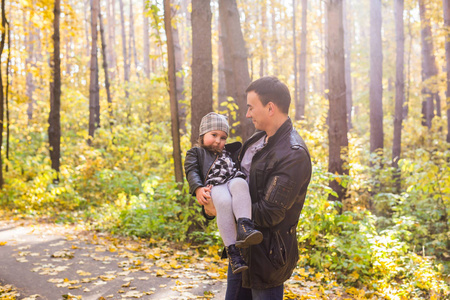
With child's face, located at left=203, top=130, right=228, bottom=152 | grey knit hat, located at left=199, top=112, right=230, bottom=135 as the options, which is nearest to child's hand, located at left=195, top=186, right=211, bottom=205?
child's face, located at left=203, top=130, right=228, bottom=152

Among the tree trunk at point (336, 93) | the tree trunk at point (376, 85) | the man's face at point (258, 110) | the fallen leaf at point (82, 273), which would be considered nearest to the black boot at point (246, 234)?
the man's face at point (258, 110)

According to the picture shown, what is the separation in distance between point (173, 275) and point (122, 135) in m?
10.4

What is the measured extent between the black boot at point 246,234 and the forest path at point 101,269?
9.17ft

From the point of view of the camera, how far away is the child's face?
9.68ft

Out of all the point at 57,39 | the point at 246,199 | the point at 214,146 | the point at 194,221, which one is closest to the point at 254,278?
the point at 246,199

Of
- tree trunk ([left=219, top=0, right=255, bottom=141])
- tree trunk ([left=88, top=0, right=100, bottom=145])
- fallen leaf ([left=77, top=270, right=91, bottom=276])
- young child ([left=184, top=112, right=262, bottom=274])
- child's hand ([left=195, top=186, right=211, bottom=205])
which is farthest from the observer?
tree trunk ([left=88, top=0, right=100, bottom=145])

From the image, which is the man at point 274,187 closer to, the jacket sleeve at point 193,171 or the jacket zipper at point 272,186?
the jacket zipper at point 272,186

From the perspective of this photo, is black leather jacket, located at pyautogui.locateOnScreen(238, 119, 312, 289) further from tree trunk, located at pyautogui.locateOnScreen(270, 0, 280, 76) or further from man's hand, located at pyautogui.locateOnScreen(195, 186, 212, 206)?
tree trunk, located at pyautogui.locateOnScreen(270, 0, 280, 76)

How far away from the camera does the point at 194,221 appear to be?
7672mm

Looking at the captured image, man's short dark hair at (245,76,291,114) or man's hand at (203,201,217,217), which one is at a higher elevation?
man's short dark hair at (245,76,291,114)

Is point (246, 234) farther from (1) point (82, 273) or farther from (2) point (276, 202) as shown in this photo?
(1) point (82, 273)

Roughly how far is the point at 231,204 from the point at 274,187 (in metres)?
0.32

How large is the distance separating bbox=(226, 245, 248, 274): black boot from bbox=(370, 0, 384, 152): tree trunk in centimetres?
1109

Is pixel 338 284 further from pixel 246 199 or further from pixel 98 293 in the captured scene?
pixel 246 199
